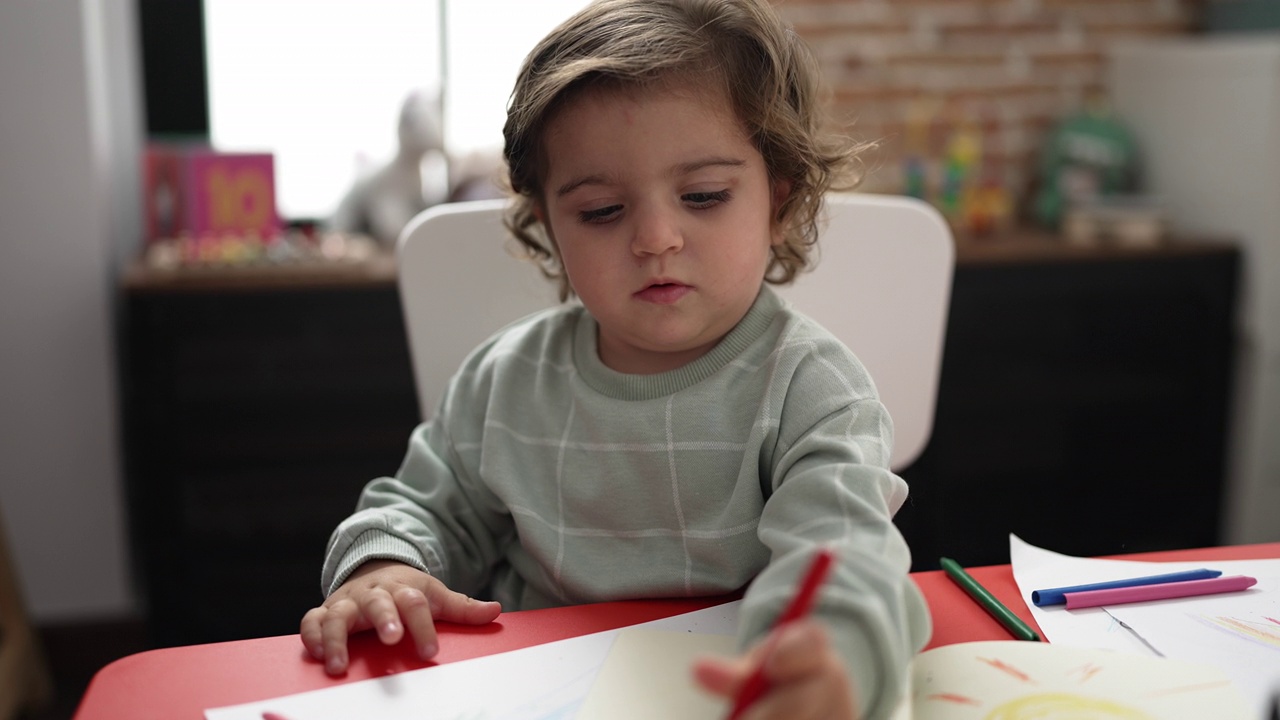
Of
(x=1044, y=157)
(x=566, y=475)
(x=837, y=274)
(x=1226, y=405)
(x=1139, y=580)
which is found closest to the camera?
(x=1139, y=580)

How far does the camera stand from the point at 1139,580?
722 millimetres

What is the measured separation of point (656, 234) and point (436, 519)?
0.92 ft

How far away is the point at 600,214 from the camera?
80 cm

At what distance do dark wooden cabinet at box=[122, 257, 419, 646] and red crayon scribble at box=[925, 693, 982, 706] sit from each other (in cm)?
138

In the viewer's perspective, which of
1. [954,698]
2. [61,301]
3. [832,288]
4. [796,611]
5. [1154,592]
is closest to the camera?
[796,611]

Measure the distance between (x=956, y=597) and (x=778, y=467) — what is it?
0.44 feet

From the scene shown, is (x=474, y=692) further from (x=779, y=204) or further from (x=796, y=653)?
(x=779, y=204)

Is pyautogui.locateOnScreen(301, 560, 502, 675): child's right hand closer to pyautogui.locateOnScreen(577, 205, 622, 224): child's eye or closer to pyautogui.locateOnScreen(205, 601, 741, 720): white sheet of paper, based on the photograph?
pyautogui.locateOnScreen(205, 601, 741, 720): white sheet of paper

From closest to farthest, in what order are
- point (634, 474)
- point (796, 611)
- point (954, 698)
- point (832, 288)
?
point (796, 611) < point (954, 698) < point (634, 474) < point (832, 288)

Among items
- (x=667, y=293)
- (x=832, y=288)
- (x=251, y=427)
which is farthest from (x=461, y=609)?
(x=251, y=427)

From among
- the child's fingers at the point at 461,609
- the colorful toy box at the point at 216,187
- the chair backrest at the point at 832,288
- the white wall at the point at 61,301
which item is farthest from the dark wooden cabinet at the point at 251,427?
the child's fingers at the point at 461,609

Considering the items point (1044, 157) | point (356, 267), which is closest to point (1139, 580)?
point (356, 267)

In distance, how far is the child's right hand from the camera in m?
0.66

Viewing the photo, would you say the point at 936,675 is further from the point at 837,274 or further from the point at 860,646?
the point at 837,274
